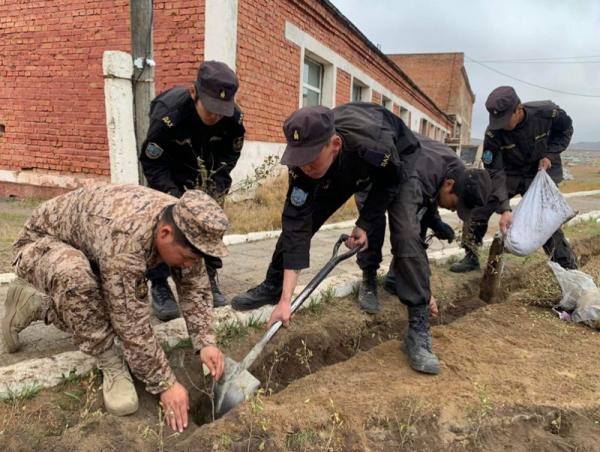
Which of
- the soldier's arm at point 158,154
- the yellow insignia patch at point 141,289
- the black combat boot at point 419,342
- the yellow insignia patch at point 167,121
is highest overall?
the yellow insignia patch at point 167,121

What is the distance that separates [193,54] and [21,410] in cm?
570

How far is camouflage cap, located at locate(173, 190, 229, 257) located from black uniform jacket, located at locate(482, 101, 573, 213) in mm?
3010

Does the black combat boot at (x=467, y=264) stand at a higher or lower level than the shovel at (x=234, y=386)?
higher

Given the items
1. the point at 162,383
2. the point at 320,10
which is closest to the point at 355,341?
the point at 162,383

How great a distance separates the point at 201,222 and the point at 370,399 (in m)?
1.27

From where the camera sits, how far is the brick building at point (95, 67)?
6.92 metres

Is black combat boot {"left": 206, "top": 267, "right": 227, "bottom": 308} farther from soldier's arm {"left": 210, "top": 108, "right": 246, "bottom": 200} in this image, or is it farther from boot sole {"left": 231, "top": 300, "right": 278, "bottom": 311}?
soldier's arm {"left": 210, "top": 108, "right": 246, "bottom": 200}

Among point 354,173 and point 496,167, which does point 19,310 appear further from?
point 496,167

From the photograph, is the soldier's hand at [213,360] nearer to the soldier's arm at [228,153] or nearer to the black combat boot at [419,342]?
the black combat boot at [419,342]

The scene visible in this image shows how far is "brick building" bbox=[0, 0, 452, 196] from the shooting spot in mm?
6922

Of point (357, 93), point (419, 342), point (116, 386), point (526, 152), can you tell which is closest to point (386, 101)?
point (357, 93)

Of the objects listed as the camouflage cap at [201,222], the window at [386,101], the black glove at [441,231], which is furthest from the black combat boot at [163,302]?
the window at [386,101]

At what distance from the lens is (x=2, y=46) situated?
832cm

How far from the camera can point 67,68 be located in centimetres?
783
